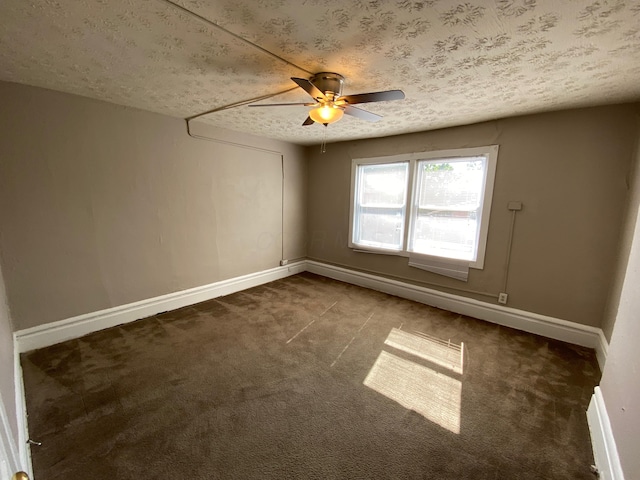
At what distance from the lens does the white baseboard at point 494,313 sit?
8.27ft

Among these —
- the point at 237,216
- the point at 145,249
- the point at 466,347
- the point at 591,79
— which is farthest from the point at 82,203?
the point at 591,79

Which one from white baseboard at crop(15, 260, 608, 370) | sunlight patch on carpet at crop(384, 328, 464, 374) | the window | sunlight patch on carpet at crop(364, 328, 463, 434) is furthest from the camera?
the window

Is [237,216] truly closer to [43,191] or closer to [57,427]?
[43,191]

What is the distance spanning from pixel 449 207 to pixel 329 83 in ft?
7.18

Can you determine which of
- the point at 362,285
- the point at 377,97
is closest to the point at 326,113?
the point at 377,97

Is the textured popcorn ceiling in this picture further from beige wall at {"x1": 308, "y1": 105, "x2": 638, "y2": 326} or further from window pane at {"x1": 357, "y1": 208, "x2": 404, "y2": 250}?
window pane at {"x1": 357, "y1": 208, "x2": 404, "y2": 250}

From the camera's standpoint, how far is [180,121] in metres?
3.01

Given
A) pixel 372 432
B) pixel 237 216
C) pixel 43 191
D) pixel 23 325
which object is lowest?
pixel 372 432

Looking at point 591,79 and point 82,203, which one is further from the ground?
point 591,79

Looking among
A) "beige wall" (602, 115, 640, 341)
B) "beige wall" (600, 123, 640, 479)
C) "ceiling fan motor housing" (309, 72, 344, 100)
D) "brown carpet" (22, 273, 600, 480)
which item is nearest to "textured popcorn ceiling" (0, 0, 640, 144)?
"ceiling fan motor housing" (309, 72, 344, 100)

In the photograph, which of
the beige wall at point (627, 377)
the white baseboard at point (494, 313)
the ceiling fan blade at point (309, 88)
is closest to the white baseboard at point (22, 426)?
the ceiling fan blade at point (309, 88)

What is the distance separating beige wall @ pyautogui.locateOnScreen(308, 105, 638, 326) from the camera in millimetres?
2354

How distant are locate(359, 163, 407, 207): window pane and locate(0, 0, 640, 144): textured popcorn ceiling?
127 cm

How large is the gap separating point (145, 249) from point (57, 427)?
5.67 feet
